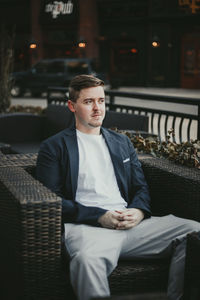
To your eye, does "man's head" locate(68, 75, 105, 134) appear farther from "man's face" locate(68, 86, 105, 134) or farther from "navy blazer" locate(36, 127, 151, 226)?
"navy blazer" locate(36, 127, 151, 226)

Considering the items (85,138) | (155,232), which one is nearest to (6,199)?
(85,138)

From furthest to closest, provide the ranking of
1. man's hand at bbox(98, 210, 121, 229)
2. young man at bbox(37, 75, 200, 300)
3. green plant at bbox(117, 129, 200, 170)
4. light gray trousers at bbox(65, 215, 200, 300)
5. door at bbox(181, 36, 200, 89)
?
door at bbox(181, 36, 200, 89) → green plant at bbox(117, 129, 200, 170) → man's hand at bbox(98, 210, 121, 229) → young man at bbox(37, 75, 200, 300) → light gray trousers at bbox(65, 215, 200, 300)

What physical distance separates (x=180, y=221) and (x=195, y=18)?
89.1ft

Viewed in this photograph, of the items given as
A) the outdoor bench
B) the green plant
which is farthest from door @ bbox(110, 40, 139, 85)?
the green plant

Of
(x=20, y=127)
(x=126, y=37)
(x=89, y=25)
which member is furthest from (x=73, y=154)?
(x=126, y=37)

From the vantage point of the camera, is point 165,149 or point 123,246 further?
point 165,149

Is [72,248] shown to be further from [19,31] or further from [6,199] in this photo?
[19,31]

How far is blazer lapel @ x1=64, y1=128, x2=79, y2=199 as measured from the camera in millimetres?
2984

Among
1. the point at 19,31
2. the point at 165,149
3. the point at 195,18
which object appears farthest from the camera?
the point at 19,31

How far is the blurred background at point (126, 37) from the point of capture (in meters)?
29.2

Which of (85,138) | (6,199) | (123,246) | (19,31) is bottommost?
(123,246)

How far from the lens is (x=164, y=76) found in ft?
97.6

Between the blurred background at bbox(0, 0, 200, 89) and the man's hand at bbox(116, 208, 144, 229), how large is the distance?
25649 mm

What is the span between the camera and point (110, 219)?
9.21ft
